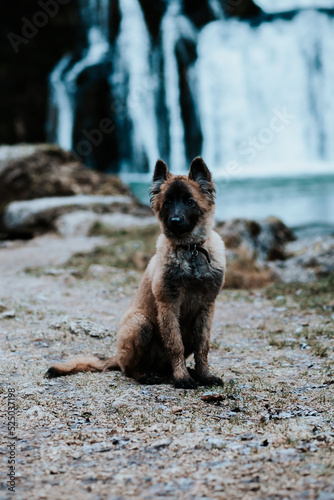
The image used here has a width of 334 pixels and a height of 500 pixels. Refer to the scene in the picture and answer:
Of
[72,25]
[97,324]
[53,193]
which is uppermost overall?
[72,25]

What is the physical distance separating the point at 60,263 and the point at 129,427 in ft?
26.5

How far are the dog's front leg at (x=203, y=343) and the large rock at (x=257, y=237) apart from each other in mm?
7168

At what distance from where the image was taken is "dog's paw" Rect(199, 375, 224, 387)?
16.4 feet

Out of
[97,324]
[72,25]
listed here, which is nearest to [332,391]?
[97,324]

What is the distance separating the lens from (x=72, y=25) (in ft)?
109

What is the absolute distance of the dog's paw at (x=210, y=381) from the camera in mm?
4996

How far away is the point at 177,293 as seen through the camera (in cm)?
486

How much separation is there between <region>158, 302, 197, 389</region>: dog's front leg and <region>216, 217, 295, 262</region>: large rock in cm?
733

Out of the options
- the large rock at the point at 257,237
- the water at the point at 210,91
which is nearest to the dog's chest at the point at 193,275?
the large rock at the point at 257,237

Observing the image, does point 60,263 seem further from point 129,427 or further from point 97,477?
point 97,477

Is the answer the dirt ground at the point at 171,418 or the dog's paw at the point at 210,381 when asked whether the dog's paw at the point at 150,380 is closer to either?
the dirt ground at the point at 171,418

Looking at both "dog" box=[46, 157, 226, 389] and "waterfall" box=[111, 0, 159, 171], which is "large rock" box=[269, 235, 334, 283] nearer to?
"dog" box=[46, 157, 226, 389]

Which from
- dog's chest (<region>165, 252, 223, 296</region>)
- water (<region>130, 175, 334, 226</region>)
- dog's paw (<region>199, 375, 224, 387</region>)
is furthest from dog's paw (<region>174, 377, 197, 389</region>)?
water (<region>130, 175, 334, 226</region>)

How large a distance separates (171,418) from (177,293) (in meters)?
1.15
